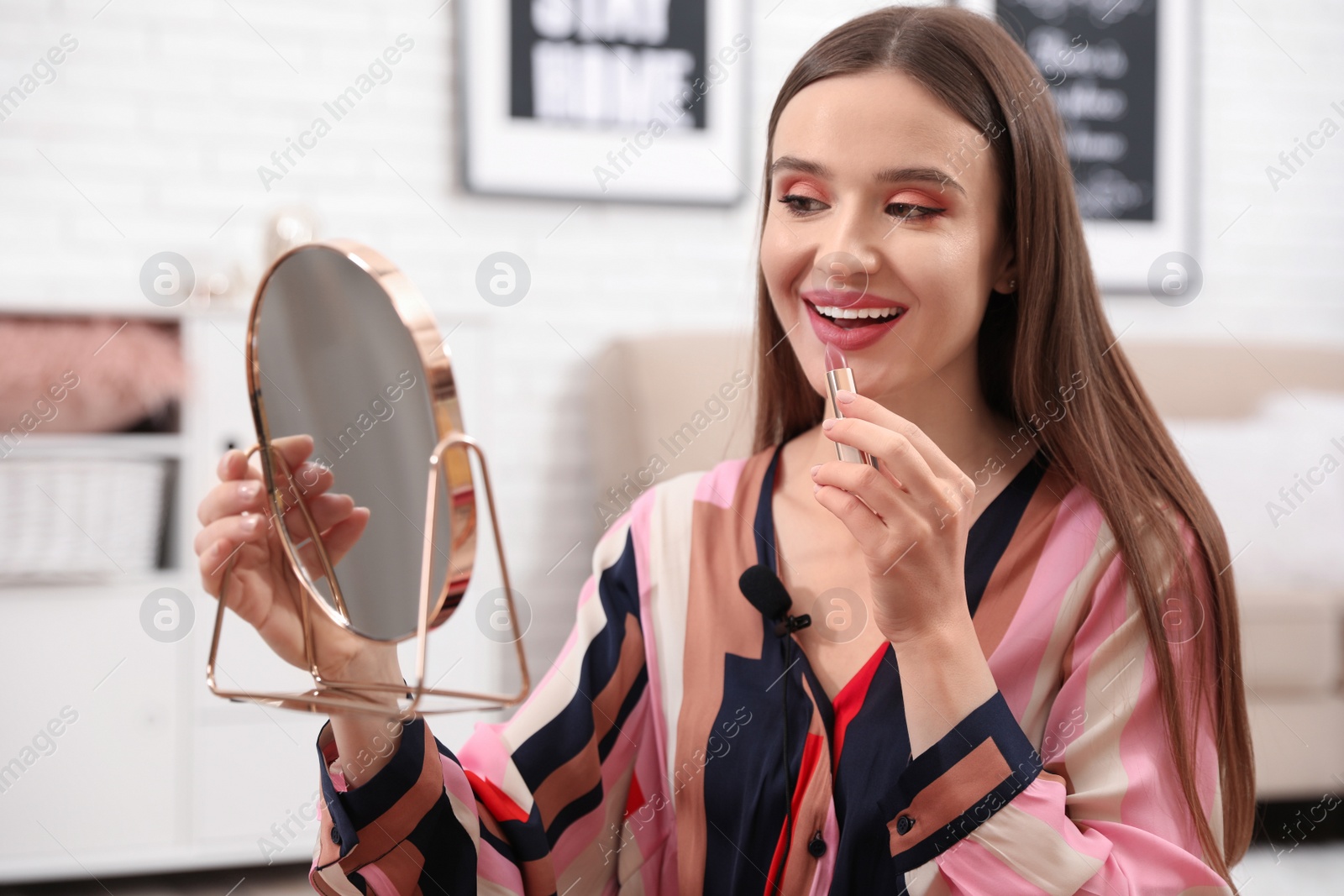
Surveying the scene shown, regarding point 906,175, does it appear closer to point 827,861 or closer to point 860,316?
point 860,316

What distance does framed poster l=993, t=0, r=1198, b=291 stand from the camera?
2.87m

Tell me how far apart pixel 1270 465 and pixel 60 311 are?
8.31ft

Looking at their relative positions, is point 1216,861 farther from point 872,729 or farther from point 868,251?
point 868,251

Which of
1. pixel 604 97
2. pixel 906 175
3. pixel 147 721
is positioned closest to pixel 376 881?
pixel 906 175

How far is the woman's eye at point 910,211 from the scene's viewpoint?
3.02ft

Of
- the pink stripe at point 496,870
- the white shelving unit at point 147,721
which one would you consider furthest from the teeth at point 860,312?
the white shelving unit at point 147,721

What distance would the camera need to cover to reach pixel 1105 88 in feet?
9.50

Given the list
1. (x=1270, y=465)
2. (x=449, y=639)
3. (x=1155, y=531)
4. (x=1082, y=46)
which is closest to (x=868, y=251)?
(x=1155, y=531)

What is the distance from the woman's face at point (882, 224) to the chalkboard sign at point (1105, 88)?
2113 millimetres

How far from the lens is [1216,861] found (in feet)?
2.89

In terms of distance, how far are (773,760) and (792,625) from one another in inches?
4.7

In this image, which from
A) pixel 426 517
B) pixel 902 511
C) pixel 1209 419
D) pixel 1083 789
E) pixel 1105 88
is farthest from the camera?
pixel 1105 88

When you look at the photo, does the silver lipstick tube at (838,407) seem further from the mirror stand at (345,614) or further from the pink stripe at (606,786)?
the pink stripe at (606,786)

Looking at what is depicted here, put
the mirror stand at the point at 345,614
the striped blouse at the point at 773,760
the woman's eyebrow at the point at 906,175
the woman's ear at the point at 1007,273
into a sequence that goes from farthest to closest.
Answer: the woman's ear at the point at 1007,273 < the woman's eyebrow at the point at 906,175 < the striped blouse at the point at 773,760 < the mirror stand at the point at 345,614
